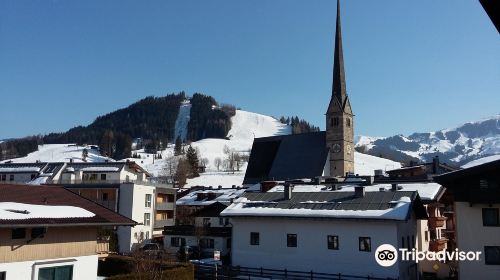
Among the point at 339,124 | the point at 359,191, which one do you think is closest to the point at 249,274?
the point at 359,191

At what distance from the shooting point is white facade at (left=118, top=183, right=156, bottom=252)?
173 feet

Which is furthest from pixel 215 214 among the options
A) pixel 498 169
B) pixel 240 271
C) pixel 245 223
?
pixel 498 169

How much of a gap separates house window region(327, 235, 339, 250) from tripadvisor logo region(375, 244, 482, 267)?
10.0ft

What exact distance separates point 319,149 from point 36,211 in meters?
72.8

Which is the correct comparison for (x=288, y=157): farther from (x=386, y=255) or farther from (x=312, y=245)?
(x=386, y=255)

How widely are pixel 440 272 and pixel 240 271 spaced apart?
16343 mm

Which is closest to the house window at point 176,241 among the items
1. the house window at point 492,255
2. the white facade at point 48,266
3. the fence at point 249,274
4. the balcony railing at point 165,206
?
the balcony railing at point 165,206

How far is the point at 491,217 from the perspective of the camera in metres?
28.6

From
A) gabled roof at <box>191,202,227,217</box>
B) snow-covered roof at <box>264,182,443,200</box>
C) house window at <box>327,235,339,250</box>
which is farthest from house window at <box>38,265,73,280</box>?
gabled roof at <box>191,202,227,217</box>

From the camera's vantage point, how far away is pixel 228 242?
49.0 metres

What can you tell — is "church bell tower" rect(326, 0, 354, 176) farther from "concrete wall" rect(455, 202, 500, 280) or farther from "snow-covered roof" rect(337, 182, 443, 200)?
"concrete wall" rect(455, 202, 500, 280)

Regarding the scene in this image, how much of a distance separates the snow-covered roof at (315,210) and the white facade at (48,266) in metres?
16.6

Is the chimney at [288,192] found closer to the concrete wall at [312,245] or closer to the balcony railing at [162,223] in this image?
the concrete wall at [312,245]

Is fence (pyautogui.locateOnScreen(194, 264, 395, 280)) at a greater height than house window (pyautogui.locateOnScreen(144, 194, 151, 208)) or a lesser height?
lesser
